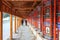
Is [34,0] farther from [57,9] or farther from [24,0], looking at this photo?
[57,9]

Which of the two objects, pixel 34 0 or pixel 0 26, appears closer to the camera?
pixel 0 26

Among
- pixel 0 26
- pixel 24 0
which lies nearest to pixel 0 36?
pixel 0 26

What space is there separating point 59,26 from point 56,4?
791 millimetres

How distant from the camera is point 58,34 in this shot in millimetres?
5363

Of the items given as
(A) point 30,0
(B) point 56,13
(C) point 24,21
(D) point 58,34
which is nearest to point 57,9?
(B) point 56,13

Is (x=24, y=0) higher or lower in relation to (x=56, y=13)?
higher

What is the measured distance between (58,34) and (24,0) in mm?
4066

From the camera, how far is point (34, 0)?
8711 millimetres

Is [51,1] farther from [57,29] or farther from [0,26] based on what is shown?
[0,26]

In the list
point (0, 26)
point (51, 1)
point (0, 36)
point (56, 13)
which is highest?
point (51, 1)

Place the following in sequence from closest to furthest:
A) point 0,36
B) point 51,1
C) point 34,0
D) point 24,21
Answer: point 51,1 < point 0,36 < point 34,0 < point 24,21

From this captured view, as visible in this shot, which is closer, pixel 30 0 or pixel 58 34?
pixel 58 34

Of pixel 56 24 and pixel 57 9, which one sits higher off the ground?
pixel 57 9

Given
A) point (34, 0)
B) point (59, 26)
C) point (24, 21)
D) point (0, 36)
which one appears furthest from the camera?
point (24, 21)
